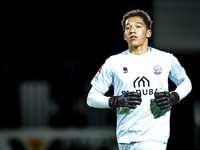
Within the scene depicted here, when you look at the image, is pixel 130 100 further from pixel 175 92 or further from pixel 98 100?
pixel 175 92

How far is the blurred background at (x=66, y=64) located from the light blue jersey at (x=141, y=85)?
3458 mm

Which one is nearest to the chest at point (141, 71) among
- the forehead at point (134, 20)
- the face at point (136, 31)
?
the face at point (136, 31)

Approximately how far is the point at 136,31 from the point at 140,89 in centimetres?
62

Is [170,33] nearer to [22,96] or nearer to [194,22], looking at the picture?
[194,22]

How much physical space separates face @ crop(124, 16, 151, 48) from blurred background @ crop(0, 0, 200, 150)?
3332 mm

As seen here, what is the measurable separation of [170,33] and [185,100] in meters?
1.43

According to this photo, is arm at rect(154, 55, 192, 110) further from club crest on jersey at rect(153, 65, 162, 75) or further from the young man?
club crest on jersey at rect(153, 65, 162, 75)

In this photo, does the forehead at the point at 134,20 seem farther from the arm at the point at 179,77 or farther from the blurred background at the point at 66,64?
the blurred background at the point at 66,64

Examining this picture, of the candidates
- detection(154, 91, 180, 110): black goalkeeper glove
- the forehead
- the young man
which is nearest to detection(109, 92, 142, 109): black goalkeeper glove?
the young man

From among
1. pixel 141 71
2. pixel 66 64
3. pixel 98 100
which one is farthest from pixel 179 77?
pixel 66 64

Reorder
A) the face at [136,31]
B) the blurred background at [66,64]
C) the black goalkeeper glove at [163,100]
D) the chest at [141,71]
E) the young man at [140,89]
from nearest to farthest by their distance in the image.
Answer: the black goalkeeper glove at [163,100] → the young man at [140,89] → the chest at [141,71] → the face at [136,31] → the blurred background at [66,64]

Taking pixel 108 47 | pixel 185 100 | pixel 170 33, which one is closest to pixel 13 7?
pixel 108 47

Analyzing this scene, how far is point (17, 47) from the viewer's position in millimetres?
7891

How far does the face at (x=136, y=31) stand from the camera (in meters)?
3.68
